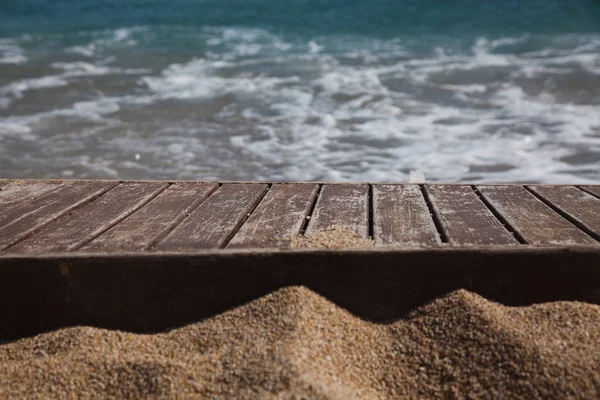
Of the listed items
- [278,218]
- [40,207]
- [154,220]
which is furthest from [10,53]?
[278,218]

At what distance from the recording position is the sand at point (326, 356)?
5.78ft

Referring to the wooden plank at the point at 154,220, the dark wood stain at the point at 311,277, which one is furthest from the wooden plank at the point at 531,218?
the wooden plank at the point at 154,220

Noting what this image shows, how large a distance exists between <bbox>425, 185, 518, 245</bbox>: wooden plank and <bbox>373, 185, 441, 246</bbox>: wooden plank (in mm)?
50

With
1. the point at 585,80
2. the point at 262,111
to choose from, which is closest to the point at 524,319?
the point at 262,111

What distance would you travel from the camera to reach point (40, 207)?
264 centimetres

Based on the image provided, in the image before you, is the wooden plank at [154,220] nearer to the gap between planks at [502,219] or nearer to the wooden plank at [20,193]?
the wooden plank at [20,193]

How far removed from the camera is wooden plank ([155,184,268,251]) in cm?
219

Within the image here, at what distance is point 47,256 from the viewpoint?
213cm

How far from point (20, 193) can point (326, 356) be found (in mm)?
1689

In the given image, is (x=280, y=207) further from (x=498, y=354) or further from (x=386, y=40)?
(x=386, y=40)

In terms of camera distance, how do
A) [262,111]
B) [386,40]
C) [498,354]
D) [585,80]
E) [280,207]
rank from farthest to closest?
[386,40]
[585,80]
[262,111]
[280,207]
[498,354]

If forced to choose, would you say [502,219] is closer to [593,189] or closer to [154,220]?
[593,189]

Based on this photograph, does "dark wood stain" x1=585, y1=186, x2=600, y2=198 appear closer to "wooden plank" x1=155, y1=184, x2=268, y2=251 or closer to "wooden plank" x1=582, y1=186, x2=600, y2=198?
"wooden plank" x1=582, y1=186, x2=600, y2=198

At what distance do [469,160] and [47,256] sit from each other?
14.0 feet
